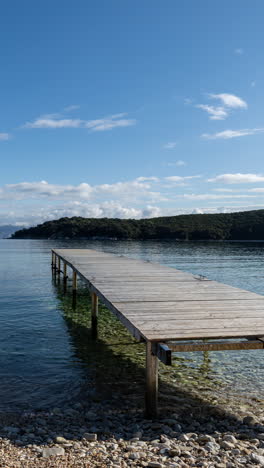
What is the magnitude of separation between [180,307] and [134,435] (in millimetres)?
2960

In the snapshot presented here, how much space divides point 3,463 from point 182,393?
353cm

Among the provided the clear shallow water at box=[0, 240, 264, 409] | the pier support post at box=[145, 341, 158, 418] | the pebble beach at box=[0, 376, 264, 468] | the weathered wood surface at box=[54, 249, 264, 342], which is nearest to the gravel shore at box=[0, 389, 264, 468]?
the pebble beach at box=[0, 376, 264, 468]

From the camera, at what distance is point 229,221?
13125cm

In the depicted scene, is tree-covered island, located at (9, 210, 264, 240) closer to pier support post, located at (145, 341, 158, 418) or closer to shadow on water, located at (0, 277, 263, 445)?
shadow on water, located at (0, 277, 263, 445)

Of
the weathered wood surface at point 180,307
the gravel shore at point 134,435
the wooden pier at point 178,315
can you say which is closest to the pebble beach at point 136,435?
the gravel shore at point 134,435

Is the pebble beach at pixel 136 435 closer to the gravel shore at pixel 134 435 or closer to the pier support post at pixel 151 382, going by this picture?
the gravel shore at pixel 134 435

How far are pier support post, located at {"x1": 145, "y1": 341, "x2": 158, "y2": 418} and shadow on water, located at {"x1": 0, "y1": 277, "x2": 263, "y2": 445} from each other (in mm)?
155

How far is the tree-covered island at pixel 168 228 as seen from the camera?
118 metres

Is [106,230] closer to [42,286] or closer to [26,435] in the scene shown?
[42,286]

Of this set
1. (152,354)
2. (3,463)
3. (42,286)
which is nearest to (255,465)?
(152,354)

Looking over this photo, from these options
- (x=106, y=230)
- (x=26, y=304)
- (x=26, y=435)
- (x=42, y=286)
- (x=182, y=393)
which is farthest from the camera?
(x=106, y=230)

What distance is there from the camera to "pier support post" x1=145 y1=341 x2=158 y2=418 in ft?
19.1

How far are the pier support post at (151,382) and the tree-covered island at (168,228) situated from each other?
111 metres

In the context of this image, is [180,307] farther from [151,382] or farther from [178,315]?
[151,382]
